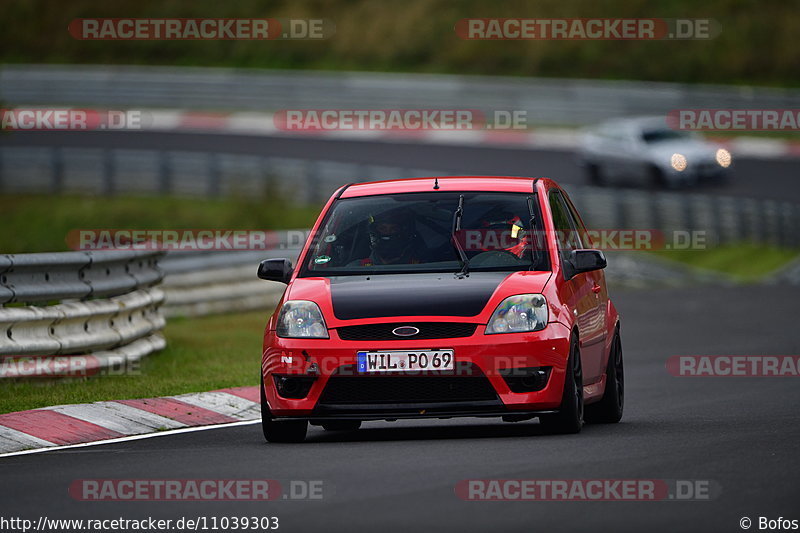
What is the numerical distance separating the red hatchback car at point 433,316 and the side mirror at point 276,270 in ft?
0.04

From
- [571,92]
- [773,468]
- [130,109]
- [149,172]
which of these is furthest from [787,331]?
[130,109]

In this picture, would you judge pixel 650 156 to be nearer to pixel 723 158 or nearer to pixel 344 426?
pixel 723 158

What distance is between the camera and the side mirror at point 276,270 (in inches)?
416

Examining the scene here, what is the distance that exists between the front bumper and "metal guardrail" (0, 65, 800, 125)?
114ft

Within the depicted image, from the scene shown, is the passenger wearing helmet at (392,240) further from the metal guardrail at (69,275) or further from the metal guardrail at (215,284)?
the metal guardrail at (215,284)

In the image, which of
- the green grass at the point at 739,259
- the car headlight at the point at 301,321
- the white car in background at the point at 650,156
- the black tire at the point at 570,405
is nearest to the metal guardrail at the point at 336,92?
the white car in background at the point at 650,156

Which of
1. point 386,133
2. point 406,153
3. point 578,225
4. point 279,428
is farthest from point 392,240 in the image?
point 386,133

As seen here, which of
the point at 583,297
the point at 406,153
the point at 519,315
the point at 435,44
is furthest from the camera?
the point at 435,44

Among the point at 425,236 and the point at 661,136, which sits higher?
the point at 425,236

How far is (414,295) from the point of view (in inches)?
389

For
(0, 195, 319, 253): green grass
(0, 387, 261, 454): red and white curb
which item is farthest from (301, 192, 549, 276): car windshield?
(0, 195, 319, 253): green grass

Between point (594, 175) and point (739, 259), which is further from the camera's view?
point (594, 175)

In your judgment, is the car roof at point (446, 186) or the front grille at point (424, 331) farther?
the car roof at point (446, 186)

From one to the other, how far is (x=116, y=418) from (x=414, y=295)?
2.43m
